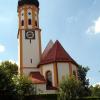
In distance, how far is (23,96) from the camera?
45.1m

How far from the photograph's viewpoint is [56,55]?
5662cm

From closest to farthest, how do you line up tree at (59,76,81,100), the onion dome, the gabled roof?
1. tree at (59,76,81,100)
2. the gabled roof
3. the onion dome

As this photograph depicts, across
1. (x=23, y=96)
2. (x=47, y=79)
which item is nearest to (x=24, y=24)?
(x=47, y=79)

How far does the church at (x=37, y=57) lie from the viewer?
54.8 m

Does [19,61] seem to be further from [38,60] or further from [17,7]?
[17,7]

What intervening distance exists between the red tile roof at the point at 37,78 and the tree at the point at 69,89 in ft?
18.6

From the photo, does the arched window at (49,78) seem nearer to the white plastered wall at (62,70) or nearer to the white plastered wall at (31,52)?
the white plastered wall at (62,70)

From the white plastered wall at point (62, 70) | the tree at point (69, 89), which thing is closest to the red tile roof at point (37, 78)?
the white plastered wall at point (62, 70)

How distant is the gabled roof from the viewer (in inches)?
2192

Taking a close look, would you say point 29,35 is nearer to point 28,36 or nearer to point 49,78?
point 28,36

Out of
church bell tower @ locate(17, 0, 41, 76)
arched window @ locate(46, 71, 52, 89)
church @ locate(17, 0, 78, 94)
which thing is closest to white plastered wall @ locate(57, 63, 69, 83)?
church @ locate(17, 0, 78, 94)

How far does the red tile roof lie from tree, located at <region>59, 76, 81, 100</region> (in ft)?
18.6

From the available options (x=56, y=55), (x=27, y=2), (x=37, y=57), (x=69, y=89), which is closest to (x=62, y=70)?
(x=56, y=55)

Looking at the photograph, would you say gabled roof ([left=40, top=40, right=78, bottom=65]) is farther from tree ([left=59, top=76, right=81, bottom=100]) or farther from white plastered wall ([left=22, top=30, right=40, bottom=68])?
tree ([left=59, top=76, right=81, bottom=100])
